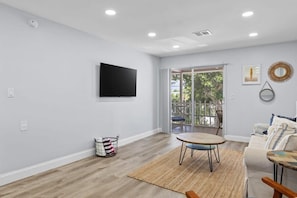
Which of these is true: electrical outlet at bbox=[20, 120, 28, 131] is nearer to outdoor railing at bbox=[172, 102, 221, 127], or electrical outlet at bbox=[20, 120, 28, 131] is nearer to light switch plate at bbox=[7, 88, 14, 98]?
light switch plate at bbox=[7, 88, 14, 98]

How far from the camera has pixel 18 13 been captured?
9.26ft

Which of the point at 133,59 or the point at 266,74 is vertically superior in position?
the point at 133,59

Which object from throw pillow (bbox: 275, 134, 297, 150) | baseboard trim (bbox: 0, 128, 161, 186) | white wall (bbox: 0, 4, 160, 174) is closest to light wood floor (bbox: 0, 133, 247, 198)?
baseboard trim (bbox: 0, 128, 161, 186)

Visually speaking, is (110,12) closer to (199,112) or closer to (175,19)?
(175,19)

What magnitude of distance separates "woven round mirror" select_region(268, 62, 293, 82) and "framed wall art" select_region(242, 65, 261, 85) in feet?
0.85

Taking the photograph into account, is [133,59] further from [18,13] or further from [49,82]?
[18,13]

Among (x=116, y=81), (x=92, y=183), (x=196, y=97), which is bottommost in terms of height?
(x=92, y=183)

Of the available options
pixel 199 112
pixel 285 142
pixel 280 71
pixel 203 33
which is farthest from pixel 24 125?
pixel 280 71

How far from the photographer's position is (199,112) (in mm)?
6746

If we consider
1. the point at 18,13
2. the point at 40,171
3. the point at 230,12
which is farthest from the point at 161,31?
the point at 40,171

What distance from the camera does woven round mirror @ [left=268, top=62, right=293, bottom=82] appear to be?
452cm

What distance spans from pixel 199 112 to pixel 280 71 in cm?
279

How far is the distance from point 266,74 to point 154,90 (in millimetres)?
Answer: 3132

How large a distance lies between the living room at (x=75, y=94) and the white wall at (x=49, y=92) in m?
0.01
